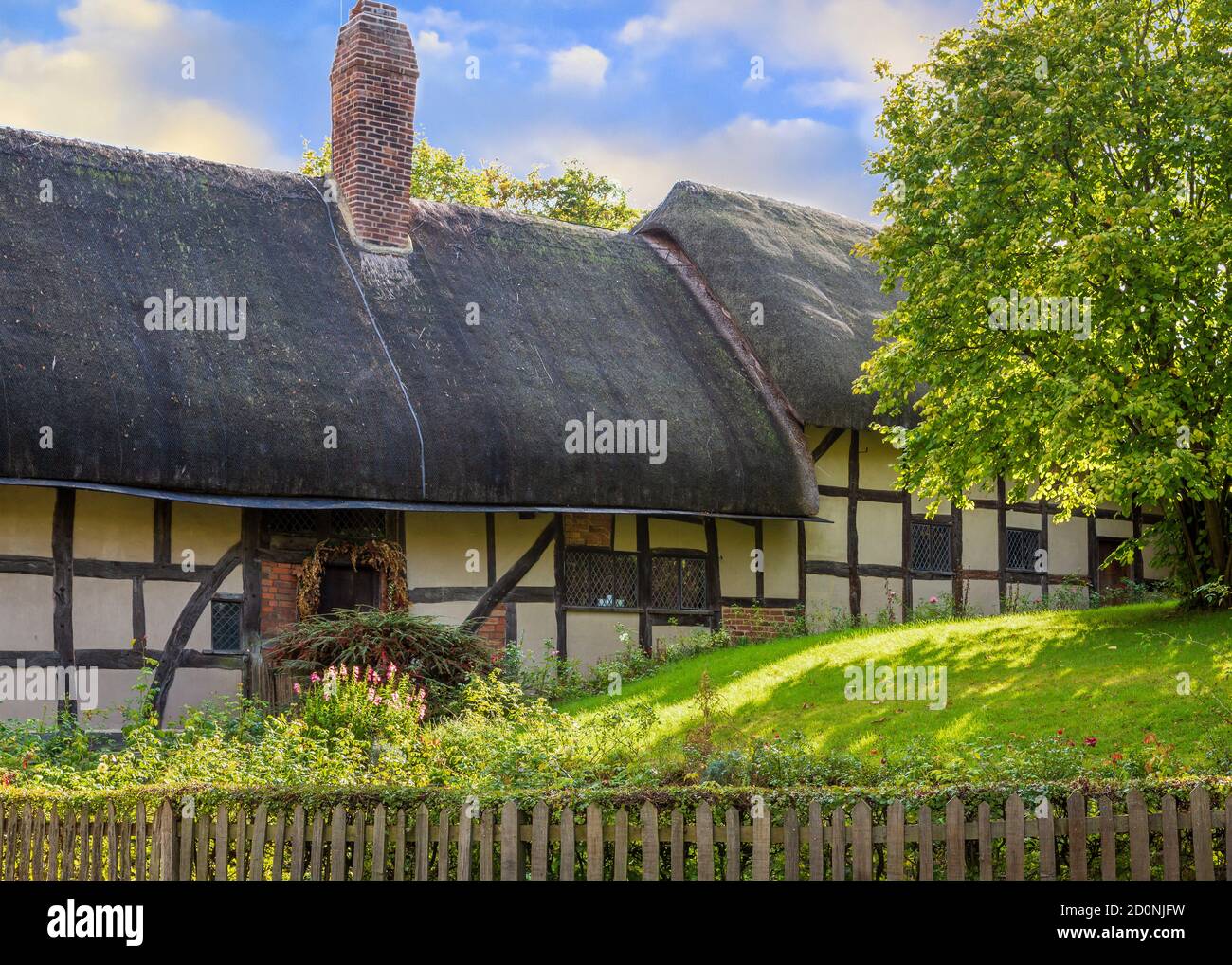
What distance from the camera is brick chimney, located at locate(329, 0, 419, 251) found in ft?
59.8

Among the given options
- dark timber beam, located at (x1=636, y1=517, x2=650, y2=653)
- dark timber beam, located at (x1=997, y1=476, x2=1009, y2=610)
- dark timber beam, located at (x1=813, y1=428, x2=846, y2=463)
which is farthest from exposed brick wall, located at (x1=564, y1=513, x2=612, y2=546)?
dark timber beam, located at (x1=997, y1=476, x2=1009, y2=610)

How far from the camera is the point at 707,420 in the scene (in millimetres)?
18047

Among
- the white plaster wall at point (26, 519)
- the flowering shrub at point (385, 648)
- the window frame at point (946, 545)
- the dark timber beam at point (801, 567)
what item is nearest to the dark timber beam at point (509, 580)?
the flowering shrub at point (385, 648)

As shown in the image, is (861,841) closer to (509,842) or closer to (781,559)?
(509,842)

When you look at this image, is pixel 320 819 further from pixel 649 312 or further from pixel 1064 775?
pixel 649 312

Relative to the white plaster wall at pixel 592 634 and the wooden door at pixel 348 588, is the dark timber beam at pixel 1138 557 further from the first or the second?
the wooden door at pixel 348 588

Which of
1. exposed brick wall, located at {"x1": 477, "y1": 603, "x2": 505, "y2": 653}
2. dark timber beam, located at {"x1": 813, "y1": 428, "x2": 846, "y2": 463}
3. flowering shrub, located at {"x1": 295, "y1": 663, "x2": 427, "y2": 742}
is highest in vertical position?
dark timber beam, located at {"x1": 813, "y1": 428, "x2": 846, "y2": 463}

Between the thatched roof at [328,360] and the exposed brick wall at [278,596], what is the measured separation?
1.04 metres

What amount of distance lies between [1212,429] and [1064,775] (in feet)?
24.9

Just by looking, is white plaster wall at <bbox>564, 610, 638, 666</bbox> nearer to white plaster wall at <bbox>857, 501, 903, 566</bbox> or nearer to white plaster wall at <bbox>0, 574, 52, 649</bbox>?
white plaster wall at <bbox>857, 501, 903, 566</bbox>

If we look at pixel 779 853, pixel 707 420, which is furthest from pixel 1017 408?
pixel 779 853

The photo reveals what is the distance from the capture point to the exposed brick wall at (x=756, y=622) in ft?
60.9

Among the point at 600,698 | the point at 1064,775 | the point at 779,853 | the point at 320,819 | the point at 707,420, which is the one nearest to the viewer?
the point at 779,853

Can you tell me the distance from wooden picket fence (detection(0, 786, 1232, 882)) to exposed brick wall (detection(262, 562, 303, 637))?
26.3 ft
